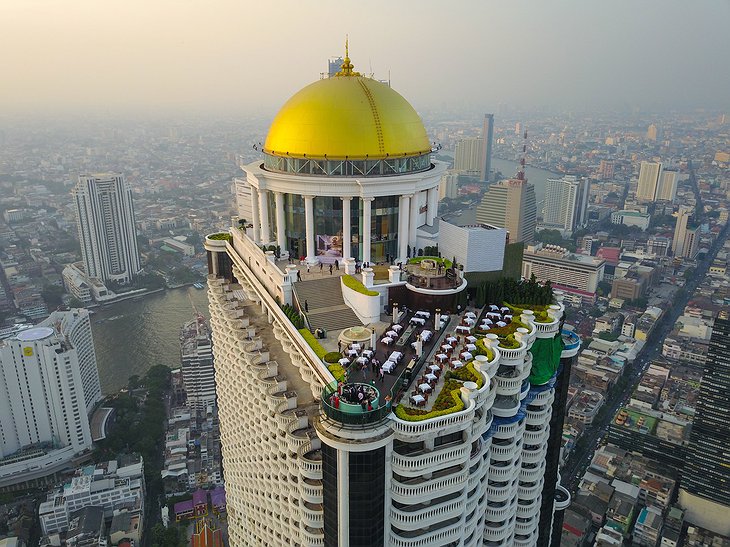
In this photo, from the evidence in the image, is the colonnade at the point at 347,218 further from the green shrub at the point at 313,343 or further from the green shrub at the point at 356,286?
the green shrub at the point at 313,343

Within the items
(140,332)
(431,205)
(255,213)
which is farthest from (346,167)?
(140,332)

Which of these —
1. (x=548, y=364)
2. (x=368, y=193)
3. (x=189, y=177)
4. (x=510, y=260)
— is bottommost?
(x=189, y=177)

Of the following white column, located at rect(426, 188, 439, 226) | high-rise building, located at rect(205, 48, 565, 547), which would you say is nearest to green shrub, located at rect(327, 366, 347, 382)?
high-rise building, located at rect(205, 48, 565, 547)

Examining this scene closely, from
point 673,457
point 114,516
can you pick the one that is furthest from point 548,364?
point 673,457

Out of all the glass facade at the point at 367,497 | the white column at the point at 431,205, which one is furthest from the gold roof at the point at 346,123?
the glass facade at the point at 367,497

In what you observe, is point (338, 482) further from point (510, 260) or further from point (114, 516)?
point (114, 516)

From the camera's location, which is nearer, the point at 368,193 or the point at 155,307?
the point at 368,193
